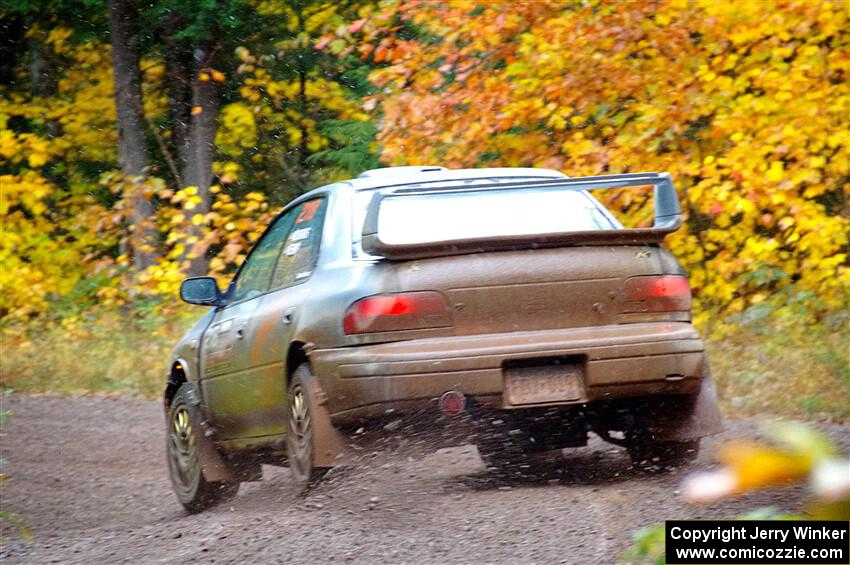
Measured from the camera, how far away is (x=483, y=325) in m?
6.13

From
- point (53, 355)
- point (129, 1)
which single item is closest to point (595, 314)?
point (53, 355)

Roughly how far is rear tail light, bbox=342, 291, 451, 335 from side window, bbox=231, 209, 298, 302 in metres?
1.52

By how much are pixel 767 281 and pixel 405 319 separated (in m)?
8.37

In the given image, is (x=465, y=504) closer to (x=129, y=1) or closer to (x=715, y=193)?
(x=715, y=193)

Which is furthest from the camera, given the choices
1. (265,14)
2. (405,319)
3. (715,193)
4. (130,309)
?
(265,14)

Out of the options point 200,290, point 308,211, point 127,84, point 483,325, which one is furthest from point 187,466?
point 127,84

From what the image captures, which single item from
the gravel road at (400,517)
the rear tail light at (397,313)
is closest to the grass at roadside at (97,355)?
the gravel road at (400,517)

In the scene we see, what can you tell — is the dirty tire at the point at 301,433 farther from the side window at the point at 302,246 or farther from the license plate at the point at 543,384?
the license plate at the point at 543,384

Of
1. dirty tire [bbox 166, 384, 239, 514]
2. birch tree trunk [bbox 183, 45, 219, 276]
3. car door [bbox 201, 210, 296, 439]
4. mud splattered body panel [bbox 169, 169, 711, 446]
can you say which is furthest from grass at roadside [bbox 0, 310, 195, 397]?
mud splattered body panel [bbox 169, 169, 711, 446]

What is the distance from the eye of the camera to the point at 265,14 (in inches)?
936

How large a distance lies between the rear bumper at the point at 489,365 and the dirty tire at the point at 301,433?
178 mm

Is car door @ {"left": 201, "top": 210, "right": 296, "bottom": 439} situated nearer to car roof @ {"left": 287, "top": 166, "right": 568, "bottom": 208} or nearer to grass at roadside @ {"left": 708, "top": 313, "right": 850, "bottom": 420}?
car roof @ {"left": 287, "top": 166, "right": 568, "bottom": 208}

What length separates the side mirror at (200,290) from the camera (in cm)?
790

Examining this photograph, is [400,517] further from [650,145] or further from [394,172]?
[650,145]
